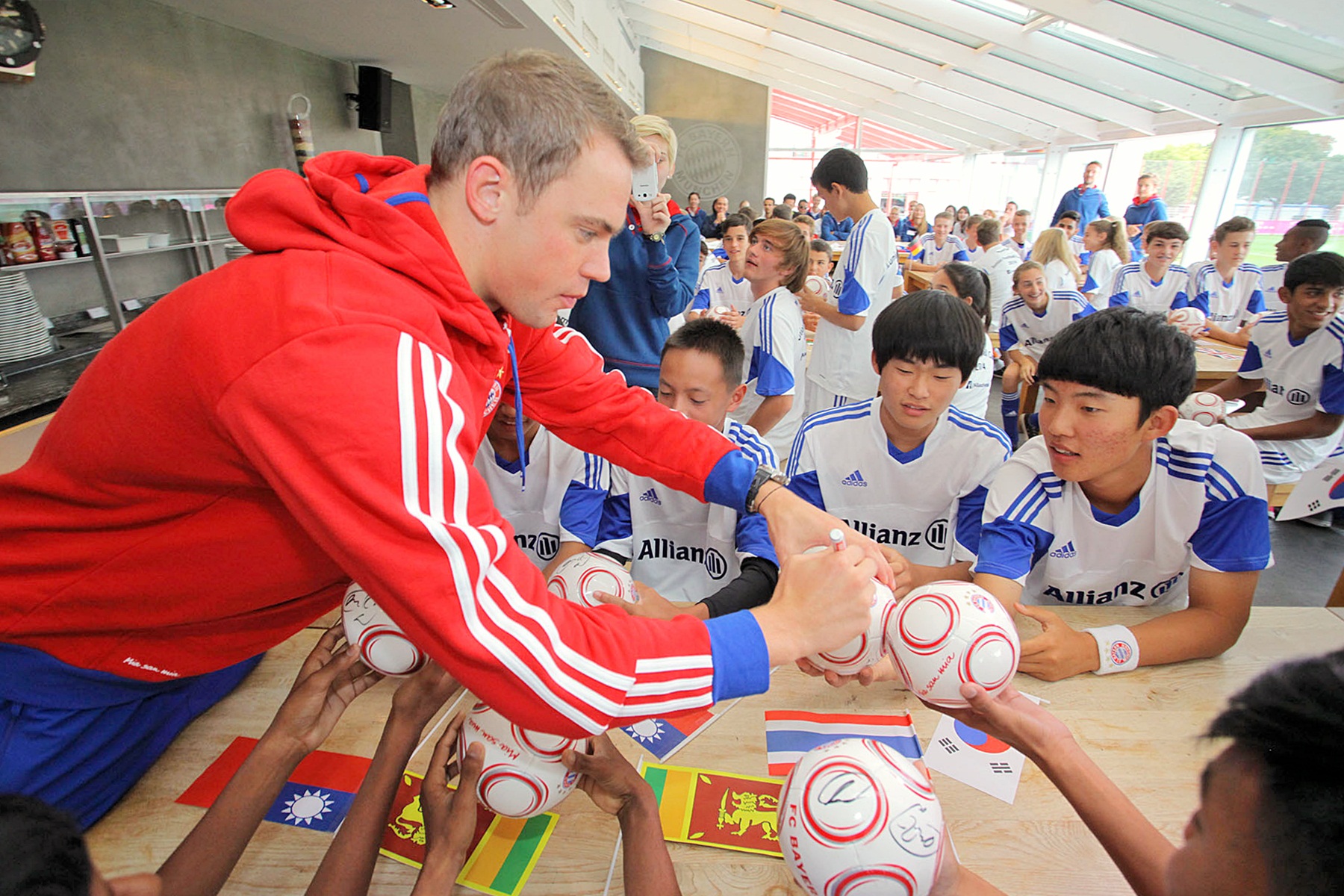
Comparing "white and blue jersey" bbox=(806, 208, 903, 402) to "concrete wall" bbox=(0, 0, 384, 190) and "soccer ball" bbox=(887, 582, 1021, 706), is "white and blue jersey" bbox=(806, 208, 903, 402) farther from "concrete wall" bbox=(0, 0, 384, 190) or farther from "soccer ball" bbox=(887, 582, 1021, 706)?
"concrete wall" bbox=(0, 0, 384, 190)

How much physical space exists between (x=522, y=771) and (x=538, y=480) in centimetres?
130

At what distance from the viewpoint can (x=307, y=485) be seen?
72 centimetres

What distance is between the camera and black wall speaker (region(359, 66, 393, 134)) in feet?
25.7

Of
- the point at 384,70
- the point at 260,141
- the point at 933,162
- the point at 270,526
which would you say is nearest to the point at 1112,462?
the point at 270,526

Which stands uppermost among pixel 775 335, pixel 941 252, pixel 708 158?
pixel 708 158

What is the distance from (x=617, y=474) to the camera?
6.96 feet

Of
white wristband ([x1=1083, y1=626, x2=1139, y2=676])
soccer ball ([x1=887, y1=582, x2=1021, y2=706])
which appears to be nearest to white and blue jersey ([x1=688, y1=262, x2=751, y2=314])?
white wristband ([x1=1083, y1=626, x2=1139, y2=676])

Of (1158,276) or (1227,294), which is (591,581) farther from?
(1227,294)

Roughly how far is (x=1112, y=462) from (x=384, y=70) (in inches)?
370

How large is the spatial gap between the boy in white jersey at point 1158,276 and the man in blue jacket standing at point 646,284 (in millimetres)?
4486

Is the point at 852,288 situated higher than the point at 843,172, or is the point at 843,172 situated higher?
the point at 843,172

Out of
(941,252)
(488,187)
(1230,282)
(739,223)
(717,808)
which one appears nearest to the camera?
(488,187)

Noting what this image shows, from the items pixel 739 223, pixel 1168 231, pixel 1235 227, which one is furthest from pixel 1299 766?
pixel 1235 227

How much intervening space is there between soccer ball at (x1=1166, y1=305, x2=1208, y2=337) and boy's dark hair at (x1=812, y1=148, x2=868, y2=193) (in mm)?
2735
